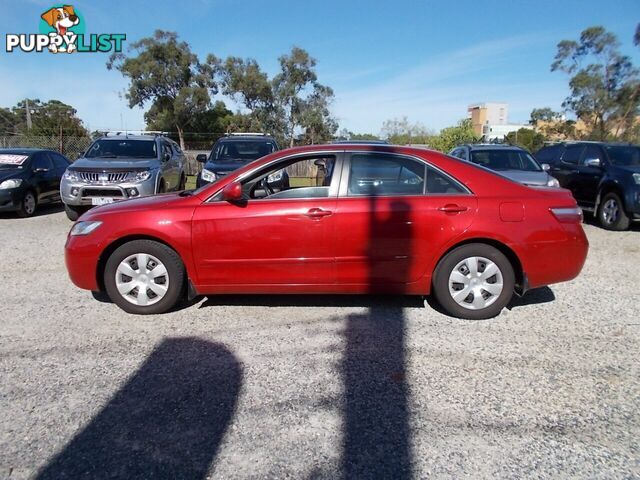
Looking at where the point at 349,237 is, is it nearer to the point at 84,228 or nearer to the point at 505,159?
the point at 84,228

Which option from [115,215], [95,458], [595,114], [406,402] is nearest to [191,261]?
[115,215]

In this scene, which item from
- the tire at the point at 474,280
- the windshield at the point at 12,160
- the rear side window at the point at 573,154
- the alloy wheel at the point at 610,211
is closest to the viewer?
the tire at the point at 474,280

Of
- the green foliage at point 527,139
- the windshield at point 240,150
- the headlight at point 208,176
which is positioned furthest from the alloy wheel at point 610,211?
the green foliage at point 527,139

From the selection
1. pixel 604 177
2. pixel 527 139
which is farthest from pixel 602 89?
pixel 604 177

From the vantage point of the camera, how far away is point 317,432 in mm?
2652

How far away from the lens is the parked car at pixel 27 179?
31.6 feet

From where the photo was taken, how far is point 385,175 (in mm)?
4270

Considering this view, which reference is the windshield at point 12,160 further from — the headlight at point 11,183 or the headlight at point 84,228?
the headlight at point 84,228

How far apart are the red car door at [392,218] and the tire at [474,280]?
0.64 ft

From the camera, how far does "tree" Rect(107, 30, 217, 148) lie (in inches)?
1458

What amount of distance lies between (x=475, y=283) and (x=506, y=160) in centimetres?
646

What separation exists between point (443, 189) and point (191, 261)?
239 cm

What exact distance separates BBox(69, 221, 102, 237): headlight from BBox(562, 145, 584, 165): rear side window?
9868mm

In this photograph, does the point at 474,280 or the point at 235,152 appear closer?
the point at 474,280
